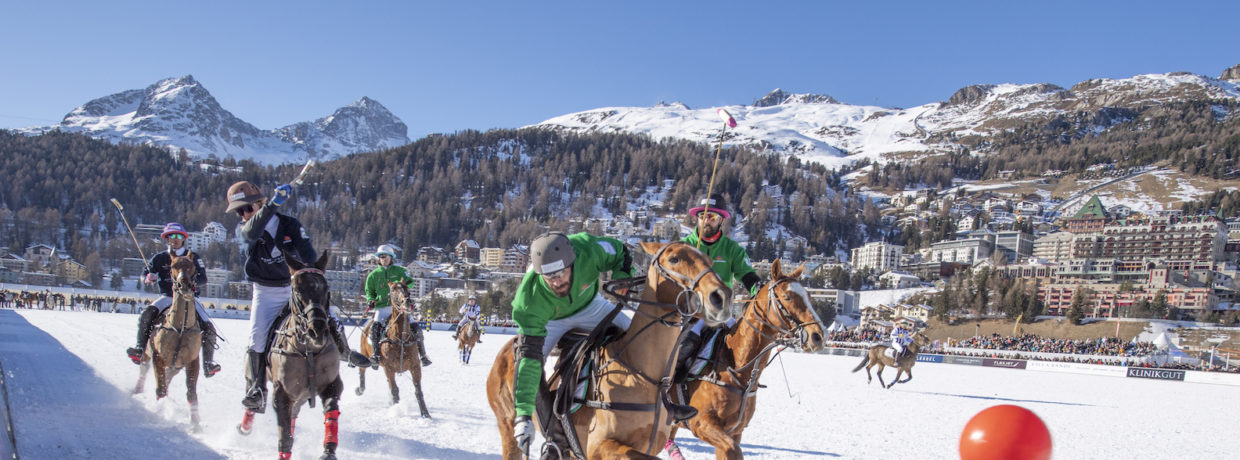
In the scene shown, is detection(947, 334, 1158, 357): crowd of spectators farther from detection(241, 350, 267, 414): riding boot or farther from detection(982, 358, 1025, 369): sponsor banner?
detection(241, 350, 267, 414): riding boot

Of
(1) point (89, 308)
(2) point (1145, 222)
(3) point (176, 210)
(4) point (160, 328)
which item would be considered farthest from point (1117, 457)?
(3) point (176, 210)

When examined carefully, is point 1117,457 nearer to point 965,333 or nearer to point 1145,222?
point 965,333

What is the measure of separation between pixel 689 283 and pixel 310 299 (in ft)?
12.4

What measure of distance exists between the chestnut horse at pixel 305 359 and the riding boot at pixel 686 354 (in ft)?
10.1

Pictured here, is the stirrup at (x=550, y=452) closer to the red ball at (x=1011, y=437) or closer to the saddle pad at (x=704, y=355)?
the saddle pad at (x=704, y=355)

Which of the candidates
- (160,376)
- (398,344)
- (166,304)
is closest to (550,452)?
(398,344)

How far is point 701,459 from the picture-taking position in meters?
8.06

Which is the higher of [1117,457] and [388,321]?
[388,321]

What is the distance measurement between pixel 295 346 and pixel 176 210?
198 m

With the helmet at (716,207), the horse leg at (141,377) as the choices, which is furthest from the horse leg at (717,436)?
the horse leg at (141,377)

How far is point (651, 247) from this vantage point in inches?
179

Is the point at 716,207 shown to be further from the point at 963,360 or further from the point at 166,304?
the point at 963,360

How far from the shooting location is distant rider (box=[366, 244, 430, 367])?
10562 mm

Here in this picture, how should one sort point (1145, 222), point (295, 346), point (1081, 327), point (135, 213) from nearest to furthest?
point (295, 346) → point (1081, 327) → point (1145, 222) → point (135, 213)
